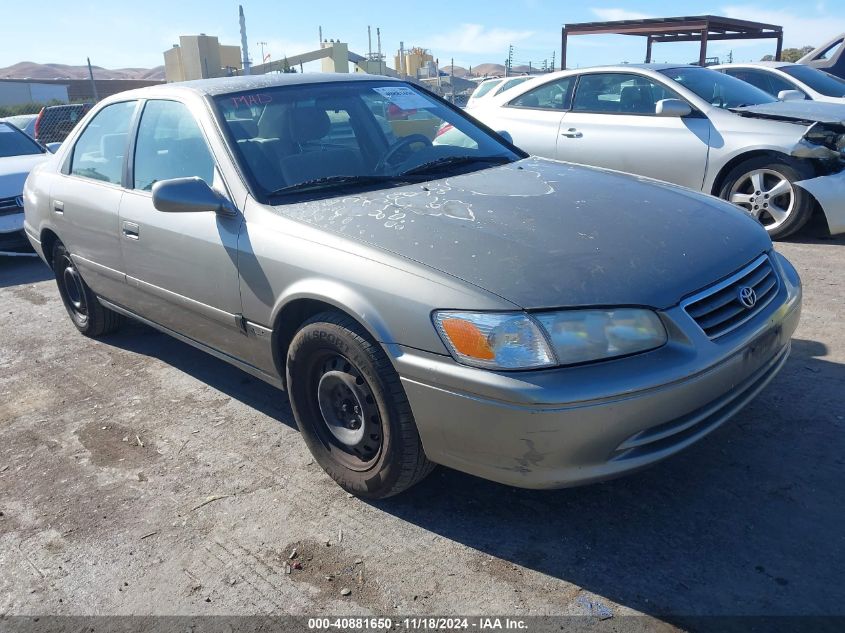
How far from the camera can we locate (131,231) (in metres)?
3.76

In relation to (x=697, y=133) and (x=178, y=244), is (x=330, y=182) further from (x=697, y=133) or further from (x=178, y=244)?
(x=697, y=133)

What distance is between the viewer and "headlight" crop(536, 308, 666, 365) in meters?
2.25

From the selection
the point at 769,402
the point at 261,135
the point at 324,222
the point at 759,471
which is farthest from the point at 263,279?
the point at 769,402

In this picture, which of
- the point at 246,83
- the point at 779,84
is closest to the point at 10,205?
the point at 246,83

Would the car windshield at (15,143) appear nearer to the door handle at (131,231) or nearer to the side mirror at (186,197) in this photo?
the door handle at (131,231)

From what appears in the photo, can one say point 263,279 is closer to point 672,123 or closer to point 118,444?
point 118,444

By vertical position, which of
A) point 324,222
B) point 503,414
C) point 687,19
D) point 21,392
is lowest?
point 21,392

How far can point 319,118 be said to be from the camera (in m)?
3.59

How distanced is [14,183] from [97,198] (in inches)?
169

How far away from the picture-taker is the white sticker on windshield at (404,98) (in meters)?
3.96

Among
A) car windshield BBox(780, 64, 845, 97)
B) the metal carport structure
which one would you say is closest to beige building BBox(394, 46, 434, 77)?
the metal carport structure

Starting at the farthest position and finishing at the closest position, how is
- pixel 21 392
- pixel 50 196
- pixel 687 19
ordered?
pixel 687 19, pixel 50 196, pixel 21 392

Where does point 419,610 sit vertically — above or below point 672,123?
below

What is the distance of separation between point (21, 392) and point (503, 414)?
3286 mm
